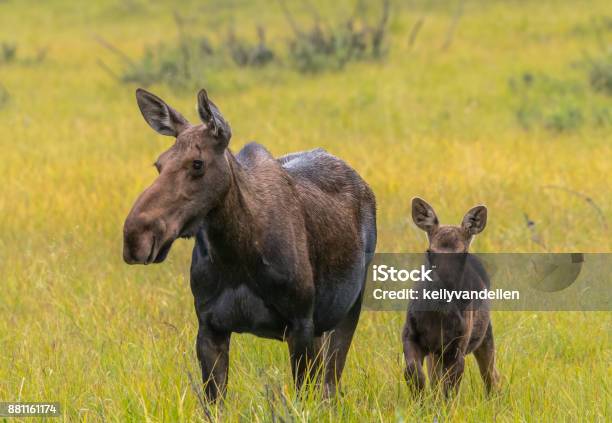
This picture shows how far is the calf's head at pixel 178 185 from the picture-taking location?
4020 mm

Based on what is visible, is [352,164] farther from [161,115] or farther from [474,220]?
[161,115]

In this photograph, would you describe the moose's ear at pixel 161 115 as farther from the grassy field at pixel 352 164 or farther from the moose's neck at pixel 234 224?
the grassy field at pixel 352 164

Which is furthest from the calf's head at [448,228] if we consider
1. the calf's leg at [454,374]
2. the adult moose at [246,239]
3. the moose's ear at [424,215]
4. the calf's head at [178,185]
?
the calf's head at [178,185]

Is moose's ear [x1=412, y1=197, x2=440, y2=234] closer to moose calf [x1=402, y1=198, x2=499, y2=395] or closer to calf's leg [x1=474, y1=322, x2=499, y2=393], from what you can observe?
moose calf [x1=402, y1=198, x2=499, y2=395]

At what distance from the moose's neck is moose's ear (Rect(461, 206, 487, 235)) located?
1.18m

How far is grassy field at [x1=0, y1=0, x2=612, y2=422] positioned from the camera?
530 cm

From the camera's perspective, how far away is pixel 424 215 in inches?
214

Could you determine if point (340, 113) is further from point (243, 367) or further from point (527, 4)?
point (527, 4)

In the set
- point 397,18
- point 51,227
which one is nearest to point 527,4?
point 397,18

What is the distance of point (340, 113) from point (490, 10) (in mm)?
9483

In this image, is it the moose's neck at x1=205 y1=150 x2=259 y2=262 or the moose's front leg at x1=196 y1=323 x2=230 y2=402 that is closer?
the moose's neck at x1=205 y1=150 x2=259 y2=262

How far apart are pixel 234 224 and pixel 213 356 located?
0.64 m

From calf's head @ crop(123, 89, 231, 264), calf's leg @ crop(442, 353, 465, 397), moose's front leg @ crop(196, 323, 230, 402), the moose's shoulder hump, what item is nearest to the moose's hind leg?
calf's leg @ crop(442, 353, 465, 397)

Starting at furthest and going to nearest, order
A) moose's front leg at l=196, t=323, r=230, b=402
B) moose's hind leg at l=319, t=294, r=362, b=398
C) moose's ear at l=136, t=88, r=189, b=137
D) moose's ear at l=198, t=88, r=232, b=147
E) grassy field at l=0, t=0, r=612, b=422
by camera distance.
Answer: moose's hind leg at l=319, t=294, r=362, b=398 < grassy field at l=0, t=0, r=612, b=422 < moose's front leg at l=196, t=323, r=230, b=402 < moose's ear at l=136, t=88, r=189, b=137 < moose's ear at l=198, t=88, r=232, b=147
